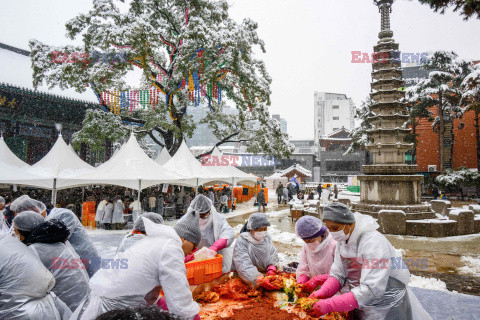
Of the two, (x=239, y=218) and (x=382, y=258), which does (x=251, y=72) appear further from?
(x=382, y=258)

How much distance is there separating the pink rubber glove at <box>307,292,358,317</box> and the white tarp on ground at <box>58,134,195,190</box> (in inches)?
346

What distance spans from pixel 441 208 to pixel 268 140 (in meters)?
8.45

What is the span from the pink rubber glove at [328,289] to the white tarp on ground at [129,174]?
8.56 m

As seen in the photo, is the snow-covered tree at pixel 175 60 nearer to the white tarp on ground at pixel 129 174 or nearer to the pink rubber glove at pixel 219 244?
the white tarp on ground at pixel 129 174

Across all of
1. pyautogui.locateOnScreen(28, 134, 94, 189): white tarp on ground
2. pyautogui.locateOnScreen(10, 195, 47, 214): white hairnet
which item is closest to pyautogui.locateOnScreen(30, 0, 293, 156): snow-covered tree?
pyautogui.locateOnScreen(28, 134, 94, 189): white tarp on ground

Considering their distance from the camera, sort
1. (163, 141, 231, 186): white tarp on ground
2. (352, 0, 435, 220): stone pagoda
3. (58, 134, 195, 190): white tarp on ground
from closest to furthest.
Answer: (58, 134, 195, 190): white tarp on ground → (352, 0, 435, 220): stone pagoda → (163, 141, 231, 186): white tarp on ground

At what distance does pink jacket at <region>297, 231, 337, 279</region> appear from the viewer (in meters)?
3.40

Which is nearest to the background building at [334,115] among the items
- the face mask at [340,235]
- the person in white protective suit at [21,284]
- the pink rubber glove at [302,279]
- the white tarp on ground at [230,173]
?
the white tarp on ground at [230,173]

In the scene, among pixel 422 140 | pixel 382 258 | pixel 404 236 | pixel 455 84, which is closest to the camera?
pixel 382 258

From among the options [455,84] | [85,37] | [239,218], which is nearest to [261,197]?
[239,218]

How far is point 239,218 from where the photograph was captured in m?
14.9

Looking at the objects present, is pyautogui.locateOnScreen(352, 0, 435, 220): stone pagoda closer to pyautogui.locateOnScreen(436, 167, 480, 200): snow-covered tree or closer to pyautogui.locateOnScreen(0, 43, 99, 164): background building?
pyautogui.locateOnScreen(436, 167, 480, 200): snow-covered tree

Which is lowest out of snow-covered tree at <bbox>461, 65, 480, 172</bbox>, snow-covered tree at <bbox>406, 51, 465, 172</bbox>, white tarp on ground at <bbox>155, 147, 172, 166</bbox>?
white tarp on ground at <bbox>155, 147, 172, 166</bbox>

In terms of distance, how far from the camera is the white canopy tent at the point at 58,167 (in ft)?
34.8
